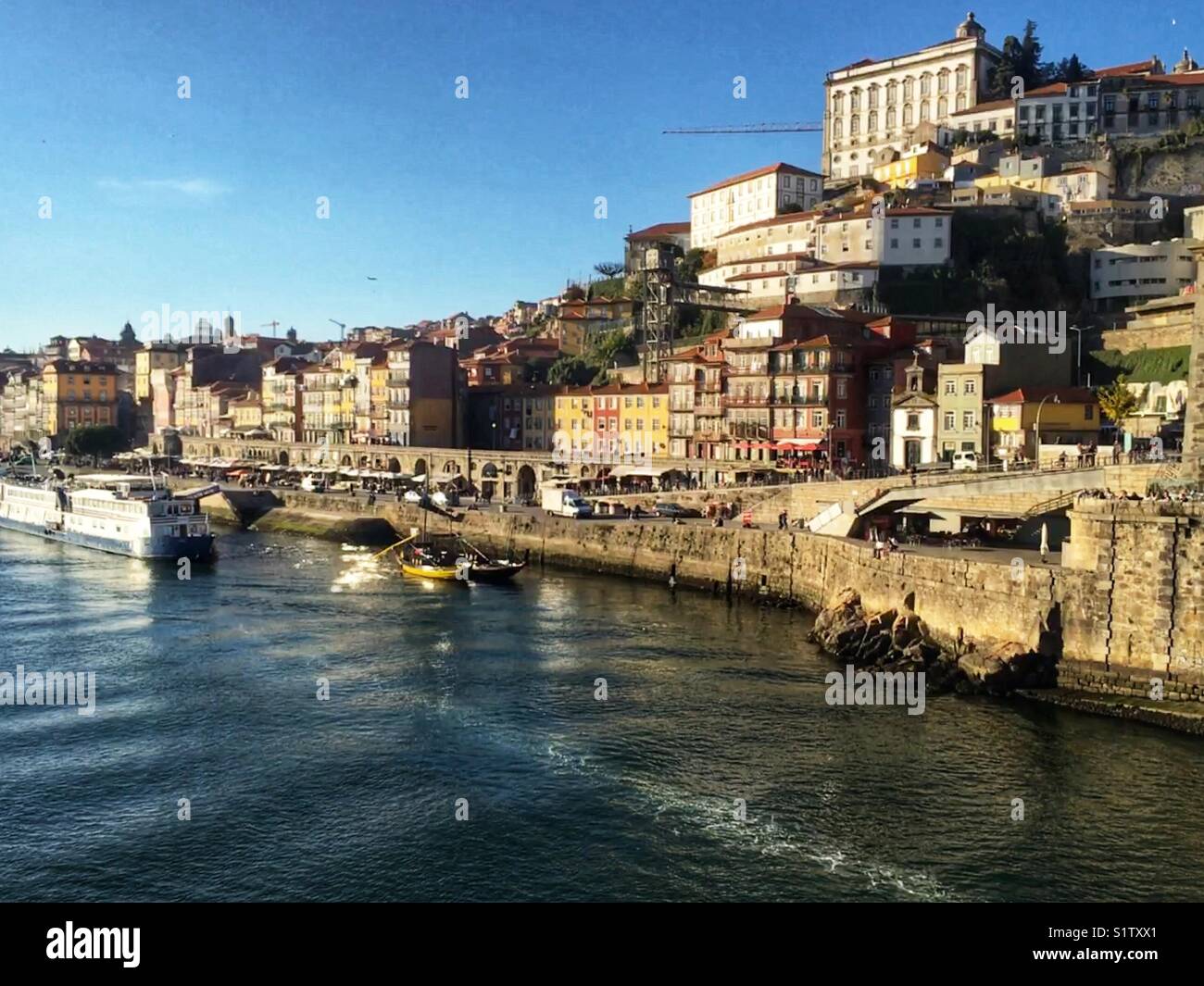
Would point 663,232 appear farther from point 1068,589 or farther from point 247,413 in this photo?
point 1068,589

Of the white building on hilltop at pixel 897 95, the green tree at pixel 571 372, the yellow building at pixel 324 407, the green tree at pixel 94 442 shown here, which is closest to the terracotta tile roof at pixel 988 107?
the white building on hilltop at pixel 897 95

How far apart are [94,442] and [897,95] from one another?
104 metres

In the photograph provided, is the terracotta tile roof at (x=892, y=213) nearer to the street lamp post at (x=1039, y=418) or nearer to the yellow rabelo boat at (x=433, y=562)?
the street lamp post at (x=1039, y=418)

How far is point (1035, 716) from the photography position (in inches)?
1115

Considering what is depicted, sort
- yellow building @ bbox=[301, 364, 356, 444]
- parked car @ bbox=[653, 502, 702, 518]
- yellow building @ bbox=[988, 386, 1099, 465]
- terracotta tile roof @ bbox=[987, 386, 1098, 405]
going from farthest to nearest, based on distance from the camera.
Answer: yellow building @ bbox=[301, 364, 356, 444] → parked car @ bbox=[653, 502, 702, 518] → terracotta tile roof @ bbox=[987, 386, 1098, 405] → yellow building @ bbox=[988, 386, 1099, 465]

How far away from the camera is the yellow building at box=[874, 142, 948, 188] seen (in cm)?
10094

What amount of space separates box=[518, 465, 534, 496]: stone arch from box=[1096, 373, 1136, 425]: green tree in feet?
124

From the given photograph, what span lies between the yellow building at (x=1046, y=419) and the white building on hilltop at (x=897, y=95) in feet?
208

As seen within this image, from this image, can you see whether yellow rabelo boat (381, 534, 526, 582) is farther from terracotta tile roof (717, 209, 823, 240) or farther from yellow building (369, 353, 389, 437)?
terracotta tile roof (717, 209, 823, 240)

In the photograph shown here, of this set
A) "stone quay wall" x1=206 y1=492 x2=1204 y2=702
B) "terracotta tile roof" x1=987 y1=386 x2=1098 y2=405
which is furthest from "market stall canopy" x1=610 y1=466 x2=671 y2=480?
"terracotta tile roof" x1=987 y1=386 x2=1098 y2=405

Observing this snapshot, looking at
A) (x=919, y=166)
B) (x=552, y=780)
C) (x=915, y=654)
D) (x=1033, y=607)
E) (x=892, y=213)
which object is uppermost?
(x=919, y=166)

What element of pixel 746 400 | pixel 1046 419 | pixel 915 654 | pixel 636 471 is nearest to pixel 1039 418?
pixel 1046 419

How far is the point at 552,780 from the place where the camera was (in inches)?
944
